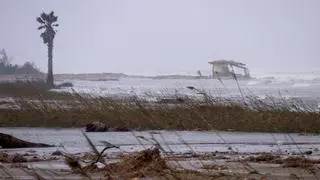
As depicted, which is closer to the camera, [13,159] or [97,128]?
[13,159]

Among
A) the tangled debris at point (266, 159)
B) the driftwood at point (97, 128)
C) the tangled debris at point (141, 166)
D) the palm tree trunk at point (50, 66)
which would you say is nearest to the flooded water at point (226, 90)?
the driftwood at point (97, 128)

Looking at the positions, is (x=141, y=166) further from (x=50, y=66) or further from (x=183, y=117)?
(x=50, y=66)

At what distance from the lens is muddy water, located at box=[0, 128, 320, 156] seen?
11.4 m

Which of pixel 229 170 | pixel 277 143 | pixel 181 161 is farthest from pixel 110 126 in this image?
pixel 229 170

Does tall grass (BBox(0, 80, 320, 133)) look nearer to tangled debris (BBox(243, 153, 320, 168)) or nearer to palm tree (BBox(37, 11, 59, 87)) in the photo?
tangled debris (BBox(243, 153, 320, 168))

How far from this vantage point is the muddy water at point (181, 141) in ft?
37.3

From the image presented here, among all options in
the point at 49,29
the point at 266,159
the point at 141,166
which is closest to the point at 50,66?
the point at 49,29

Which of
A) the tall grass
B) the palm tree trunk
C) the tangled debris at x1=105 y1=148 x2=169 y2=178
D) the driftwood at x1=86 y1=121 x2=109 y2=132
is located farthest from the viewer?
the palm tree trunk

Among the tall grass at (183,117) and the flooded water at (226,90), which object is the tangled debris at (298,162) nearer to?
the flooded water at (226,90)

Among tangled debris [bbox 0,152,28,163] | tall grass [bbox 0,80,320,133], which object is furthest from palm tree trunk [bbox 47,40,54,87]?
tangled debris [bbox 0,152,28,163]

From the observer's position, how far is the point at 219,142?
13430mm

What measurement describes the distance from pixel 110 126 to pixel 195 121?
245 centimetres

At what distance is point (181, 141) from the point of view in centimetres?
1154

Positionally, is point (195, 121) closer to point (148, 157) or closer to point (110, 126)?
point (110, 126)
